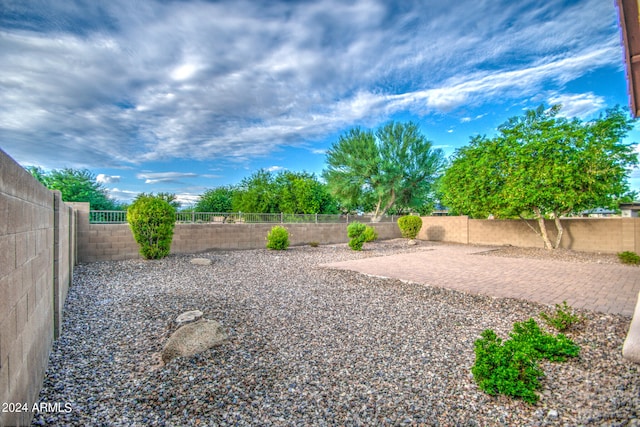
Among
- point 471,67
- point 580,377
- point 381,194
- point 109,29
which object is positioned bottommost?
point 580,377

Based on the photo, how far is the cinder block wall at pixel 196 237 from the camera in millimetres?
8609

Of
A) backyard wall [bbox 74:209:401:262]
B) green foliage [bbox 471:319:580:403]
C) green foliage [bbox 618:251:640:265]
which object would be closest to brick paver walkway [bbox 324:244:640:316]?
green foliage [bbox 618:251:640:265]

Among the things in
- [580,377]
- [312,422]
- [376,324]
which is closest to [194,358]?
[312,422]

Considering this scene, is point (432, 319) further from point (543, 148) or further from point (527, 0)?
point (543, 148)

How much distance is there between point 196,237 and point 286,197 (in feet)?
41.1

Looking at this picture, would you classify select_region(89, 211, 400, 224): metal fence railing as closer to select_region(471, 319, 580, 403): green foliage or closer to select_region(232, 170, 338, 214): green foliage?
select_region(232, 170, 338, 214): green foliage

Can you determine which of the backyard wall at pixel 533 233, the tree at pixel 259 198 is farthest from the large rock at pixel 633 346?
the tree at pixel 259 198

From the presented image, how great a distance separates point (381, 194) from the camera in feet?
66.5

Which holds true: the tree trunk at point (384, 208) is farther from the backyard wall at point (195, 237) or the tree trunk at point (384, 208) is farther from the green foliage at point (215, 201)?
the green foliage at point (215, 201)

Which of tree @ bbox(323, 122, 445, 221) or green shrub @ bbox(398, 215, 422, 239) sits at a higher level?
tree @ bbox(323, 122, 445, 221)

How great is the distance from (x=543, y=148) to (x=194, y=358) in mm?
12666

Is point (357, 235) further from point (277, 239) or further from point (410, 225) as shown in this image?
point (410, 225)

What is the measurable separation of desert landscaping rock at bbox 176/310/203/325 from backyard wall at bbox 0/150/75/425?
1261 millimetres

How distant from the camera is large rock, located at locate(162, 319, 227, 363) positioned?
9.75 feet
